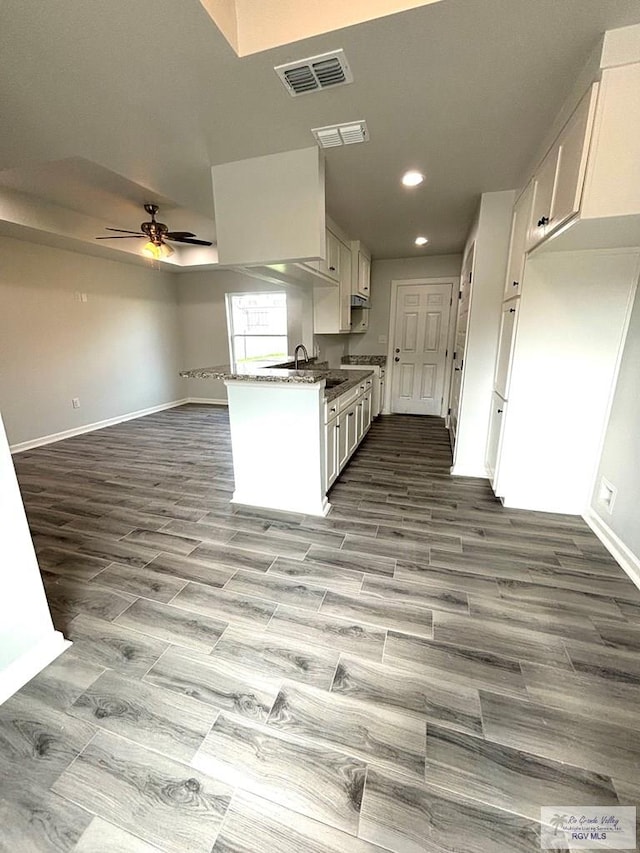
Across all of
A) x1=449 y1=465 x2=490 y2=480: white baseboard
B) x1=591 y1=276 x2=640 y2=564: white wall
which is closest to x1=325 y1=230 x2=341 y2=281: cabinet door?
x1=449 y1=465 x2=490 y2=480: white baseboard

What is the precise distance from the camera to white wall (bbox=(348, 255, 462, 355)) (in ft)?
17.5

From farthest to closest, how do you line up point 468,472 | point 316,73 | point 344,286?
1. point 344,286
2. point 468,472
3. point 316,73

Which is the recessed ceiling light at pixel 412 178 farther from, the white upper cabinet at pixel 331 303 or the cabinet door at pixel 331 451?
the cabinet door at pixel 331 451

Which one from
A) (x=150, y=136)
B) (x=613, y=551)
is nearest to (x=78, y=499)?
(x=150, y=136)

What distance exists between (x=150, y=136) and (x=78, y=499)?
2.77m

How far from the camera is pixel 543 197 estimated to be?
208 cm

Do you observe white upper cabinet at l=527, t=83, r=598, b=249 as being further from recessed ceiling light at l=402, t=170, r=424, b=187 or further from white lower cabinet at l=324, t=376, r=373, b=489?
white lower cabinet at l=324, t=376, r=373, b=489

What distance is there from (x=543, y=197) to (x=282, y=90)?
1596mm

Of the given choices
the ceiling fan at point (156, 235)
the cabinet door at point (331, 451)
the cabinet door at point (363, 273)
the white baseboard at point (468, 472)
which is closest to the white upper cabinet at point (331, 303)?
the cabinet door at point (363, 273)

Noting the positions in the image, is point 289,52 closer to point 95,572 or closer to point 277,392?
point 277,392

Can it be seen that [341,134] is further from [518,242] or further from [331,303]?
[331,303]

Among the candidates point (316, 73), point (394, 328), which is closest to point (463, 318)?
point (394, 328)

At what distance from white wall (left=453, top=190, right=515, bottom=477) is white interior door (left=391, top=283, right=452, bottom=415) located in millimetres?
2353

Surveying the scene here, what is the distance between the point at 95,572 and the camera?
2104mm
